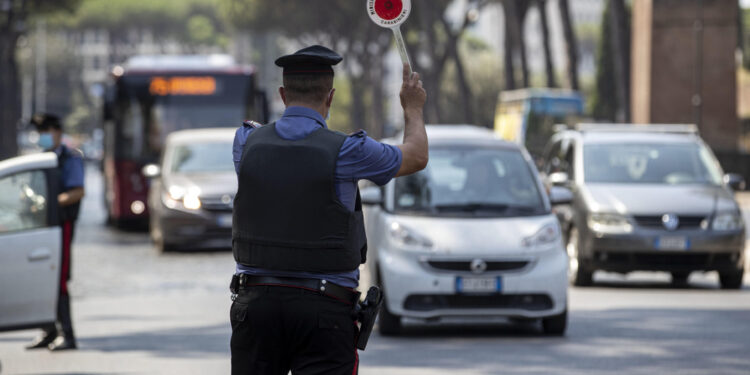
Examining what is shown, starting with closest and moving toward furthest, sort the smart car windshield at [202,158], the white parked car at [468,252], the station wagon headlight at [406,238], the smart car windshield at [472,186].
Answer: the white parked car at [468,252] < the station wagon headlight at [406,238] < the smart car windshield at [472,186] < the smart car windshield at [202,158]

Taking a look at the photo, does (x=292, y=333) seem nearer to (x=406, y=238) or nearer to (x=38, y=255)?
(x=38, y=255)

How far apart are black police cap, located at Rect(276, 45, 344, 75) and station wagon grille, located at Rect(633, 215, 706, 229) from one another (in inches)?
389

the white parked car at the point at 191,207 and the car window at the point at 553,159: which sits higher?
the car window at the point at 553,159

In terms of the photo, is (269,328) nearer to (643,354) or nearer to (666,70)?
(643,354)

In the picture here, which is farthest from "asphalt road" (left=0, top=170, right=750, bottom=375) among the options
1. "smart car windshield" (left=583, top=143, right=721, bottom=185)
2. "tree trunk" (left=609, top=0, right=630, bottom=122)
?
"tree trunk" (left=609, top=0, right=630, bottom=122)

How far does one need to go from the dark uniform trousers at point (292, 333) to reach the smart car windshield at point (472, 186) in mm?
6517

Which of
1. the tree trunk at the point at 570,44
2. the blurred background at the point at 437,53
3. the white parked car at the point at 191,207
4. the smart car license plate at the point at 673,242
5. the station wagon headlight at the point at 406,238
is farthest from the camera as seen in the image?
the tree trunk at the point at 570,44

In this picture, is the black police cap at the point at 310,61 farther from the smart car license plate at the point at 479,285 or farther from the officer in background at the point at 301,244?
the smart car license plate at the point at 479,285

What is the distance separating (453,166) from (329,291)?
704 centimetres

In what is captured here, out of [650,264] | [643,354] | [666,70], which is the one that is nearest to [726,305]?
[650,264]

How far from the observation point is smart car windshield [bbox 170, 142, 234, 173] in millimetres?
20203

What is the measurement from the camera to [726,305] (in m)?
13.0

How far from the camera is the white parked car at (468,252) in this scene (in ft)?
34.5

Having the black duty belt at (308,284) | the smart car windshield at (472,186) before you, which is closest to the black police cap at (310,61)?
the black duty belt at (308,284)
